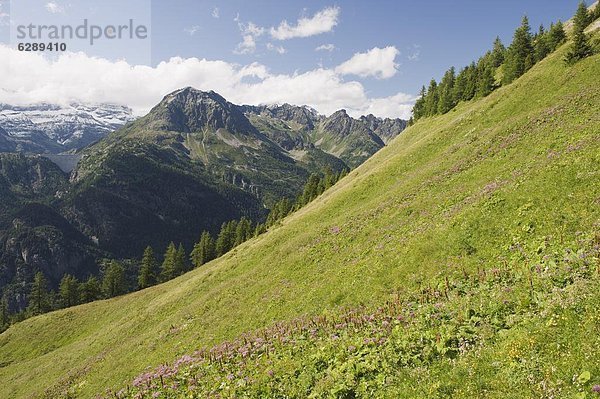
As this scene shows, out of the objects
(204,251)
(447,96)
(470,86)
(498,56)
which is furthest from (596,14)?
(204,251)

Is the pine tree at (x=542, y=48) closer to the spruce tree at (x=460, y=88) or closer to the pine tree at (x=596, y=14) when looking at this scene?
the pine tree at (x=596, y=14)

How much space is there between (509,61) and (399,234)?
60.6m

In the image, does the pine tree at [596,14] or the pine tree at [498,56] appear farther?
the pine tree at [498,56]

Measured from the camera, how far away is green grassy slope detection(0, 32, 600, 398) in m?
22.2

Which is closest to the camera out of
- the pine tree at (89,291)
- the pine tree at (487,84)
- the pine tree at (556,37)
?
the pine tree at (556,37)

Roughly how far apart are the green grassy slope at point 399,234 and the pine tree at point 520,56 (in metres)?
8.37

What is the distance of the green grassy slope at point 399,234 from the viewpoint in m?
22.2

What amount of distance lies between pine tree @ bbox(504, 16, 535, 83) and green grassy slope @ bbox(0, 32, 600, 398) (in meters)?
8.37

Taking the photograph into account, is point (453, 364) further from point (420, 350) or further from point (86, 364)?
point (86, 364)

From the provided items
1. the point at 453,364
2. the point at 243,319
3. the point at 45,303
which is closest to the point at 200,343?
the point at 243,319

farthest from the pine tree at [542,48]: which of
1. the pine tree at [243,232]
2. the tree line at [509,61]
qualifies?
the pine tree at [243,232]

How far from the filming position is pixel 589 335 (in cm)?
1018

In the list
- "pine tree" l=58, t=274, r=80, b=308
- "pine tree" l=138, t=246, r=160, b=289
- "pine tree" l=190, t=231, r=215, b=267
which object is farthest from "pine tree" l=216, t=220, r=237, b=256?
"pine tree" l=58, t=274, r=80, b=308

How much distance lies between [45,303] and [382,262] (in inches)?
4824
